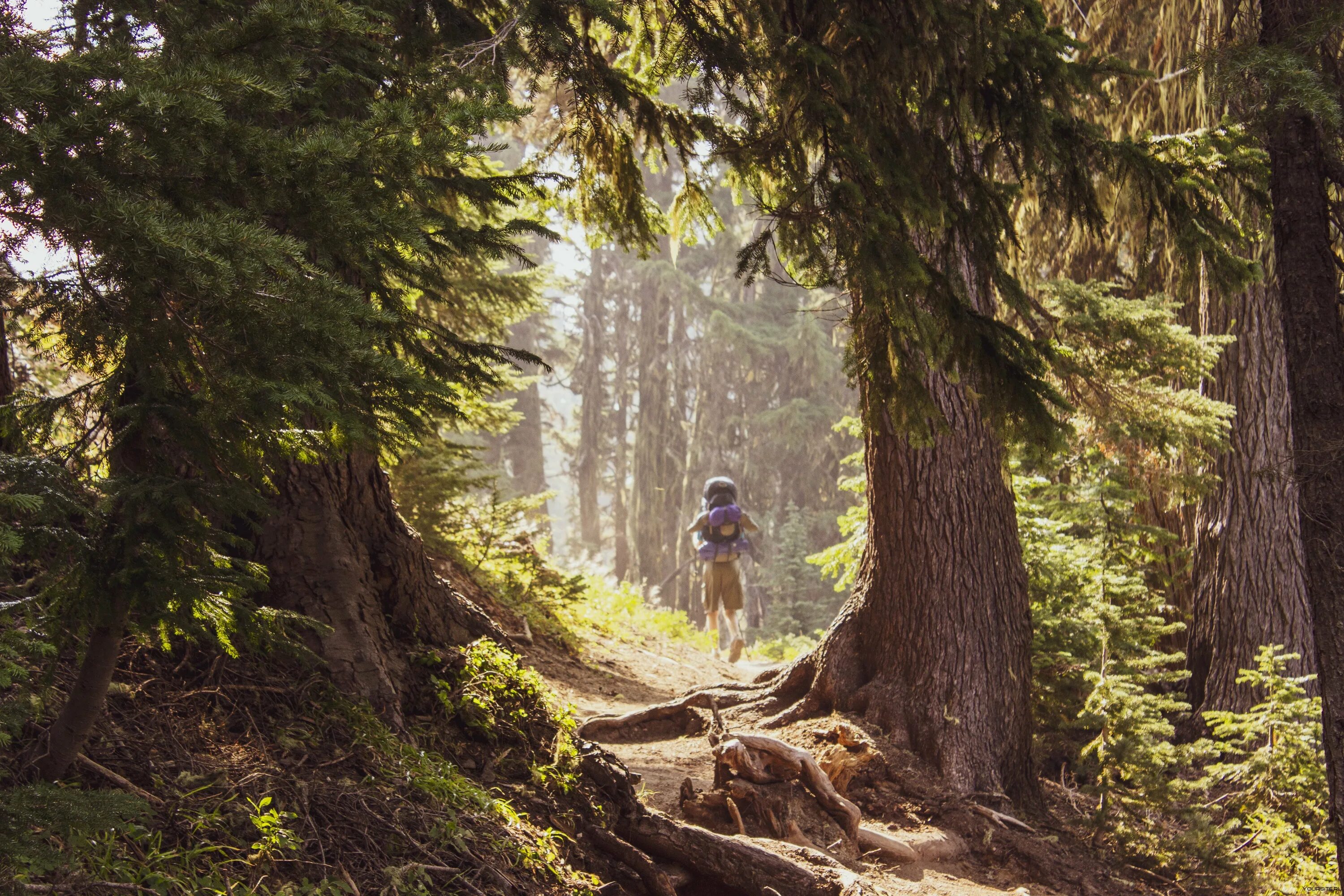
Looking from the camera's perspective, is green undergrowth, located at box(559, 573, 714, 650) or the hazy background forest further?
green undergrowth, located at box(559, 573, 714, 650)

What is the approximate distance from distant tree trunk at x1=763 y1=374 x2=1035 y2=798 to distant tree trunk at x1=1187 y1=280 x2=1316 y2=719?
2.38 meters

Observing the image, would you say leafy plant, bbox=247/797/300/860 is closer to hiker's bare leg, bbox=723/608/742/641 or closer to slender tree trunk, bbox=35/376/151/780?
slender tree trunk, bbox=35/376/151/780

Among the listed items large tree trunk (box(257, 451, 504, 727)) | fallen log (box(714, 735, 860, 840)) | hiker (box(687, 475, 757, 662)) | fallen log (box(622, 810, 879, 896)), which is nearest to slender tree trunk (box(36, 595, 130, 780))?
large tree trunk (box(257, 451, 504, 727))

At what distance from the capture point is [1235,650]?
708 centimetres

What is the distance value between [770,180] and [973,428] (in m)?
2.14

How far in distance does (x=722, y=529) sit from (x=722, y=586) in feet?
2.78

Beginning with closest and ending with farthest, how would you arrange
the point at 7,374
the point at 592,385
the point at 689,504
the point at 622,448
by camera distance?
the point at 7,374, the point at 689,504, the point at 592,385, the point at 622,448

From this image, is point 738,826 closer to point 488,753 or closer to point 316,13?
point 488,753

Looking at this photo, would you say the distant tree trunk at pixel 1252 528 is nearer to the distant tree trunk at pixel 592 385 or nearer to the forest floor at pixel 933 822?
the forest floor at pixel 933 822

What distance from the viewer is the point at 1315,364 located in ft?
13.9

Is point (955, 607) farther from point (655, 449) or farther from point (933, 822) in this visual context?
point (655, 449)

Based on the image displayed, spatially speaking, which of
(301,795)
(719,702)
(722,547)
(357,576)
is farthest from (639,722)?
(722,547)

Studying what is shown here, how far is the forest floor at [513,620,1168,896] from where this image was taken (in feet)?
16.0

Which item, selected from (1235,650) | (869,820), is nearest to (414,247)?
(869,820)
